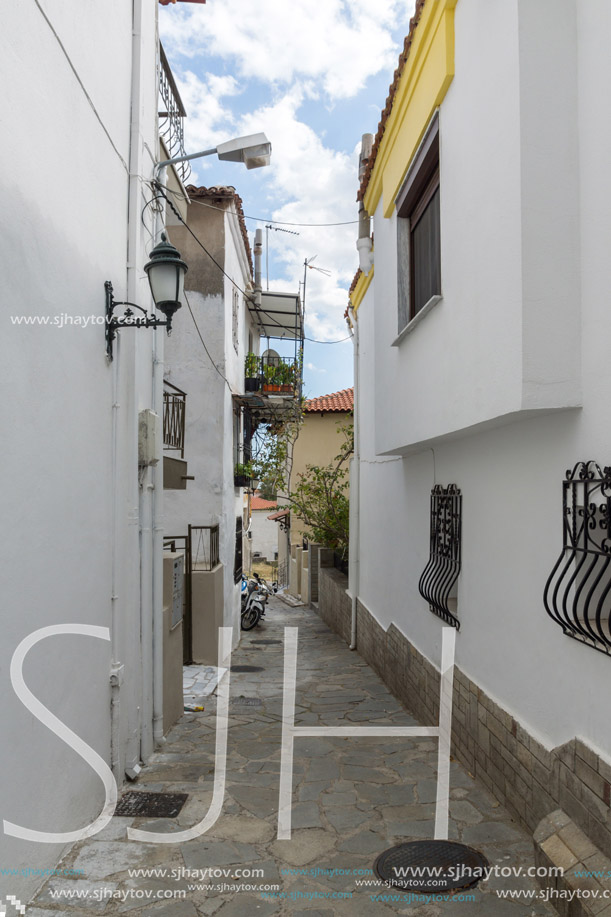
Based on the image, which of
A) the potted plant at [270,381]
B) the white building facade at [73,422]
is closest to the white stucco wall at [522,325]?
the white building facade at [73,422]

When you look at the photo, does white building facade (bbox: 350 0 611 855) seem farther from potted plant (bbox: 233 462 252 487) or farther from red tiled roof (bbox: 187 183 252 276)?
potted plant (bbox: 233 462 252 487)

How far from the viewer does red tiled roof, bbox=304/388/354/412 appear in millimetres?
24297

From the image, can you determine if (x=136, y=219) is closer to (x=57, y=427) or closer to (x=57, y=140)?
(x=57, y=140)

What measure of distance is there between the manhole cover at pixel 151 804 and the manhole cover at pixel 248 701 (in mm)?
3082

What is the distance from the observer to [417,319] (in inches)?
246

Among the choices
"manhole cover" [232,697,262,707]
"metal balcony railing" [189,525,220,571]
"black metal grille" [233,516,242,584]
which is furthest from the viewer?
"black metal grille" [233,516,242,584]

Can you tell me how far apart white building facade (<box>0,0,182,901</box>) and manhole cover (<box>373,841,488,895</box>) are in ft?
6.37

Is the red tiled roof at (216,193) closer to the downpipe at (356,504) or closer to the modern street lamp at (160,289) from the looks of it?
the downpipe at (356,504)

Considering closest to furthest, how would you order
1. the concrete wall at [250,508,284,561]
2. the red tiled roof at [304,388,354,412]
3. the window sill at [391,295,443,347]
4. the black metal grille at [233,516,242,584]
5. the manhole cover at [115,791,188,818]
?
1. the manhole cover at [115,791,188,818]
2. the window sill at [391,295,443,347]
3. the black metal grille at [233,516,242,584]
4. the red tiled roof at [304,388,354,412]
5. the concrete wall at [250,508,284,561]

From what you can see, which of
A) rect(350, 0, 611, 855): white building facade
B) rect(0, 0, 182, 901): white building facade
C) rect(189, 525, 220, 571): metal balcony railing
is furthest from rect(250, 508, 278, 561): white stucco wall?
rect(0, 0, 182, 901): white building facade

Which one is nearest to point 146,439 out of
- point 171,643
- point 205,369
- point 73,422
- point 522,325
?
point 73,422

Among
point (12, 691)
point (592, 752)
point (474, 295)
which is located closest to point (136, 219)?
point (474, 295)

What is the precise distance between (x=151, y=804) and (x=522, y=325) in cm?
422

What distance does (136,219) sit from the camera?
18.7 feet
